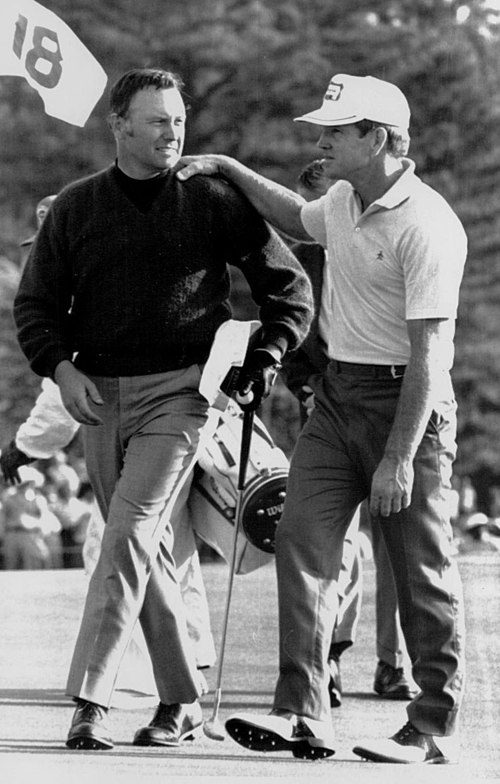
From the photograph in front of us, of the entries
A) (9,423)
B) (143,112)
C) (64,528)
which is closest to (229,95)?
(143,112)

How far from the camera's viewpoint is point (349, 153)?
5094 millimetres

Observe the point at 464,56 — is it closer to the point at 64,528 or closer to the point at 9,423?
the point at 64,528

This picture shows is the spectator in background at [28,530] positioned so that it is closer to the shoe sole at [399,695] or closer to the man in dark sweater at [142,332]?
the shoe sole at [399,695]

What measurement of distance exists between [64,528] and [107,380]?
28.6ft

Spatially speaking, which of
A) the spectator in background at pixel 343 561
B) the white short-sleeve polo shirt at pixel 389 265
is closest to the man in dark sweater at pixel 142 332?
the white short-sleeve polo shirt at pixel 389 265

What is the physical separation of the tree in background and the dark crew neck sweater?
53 centimetres

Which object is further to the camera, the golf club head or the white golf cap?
the golf club head

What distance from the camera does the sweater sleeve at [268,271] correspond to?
5.48m

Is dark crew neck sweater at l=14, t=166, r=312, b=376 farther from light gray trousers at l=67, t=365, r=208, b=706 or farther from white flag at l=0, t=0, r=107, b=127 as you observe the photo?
white flag at l=0, t=0, r=107, b=127

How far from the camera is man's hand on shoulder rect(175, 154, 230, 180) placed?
17.8 ft

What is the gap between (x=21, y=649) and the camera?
781cm

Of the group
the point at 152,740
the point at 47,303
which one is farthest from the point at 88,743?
the point at 47,303

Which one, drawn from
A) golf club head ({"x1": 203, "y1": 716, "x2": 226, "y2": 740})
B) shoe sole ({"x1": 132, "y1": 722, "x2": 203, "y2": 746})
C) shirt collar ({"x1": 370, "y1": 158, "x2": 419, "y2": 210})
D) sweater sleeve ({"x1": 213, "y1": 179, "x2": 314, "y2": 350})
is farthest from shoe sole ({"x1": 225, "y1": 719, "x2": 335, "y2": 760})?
shirt collar ({"x1": 370, "y1": 158, "x2": 419, "y2": 210})

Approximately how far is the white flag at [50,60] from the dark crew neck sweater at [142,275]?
8.2 inches
